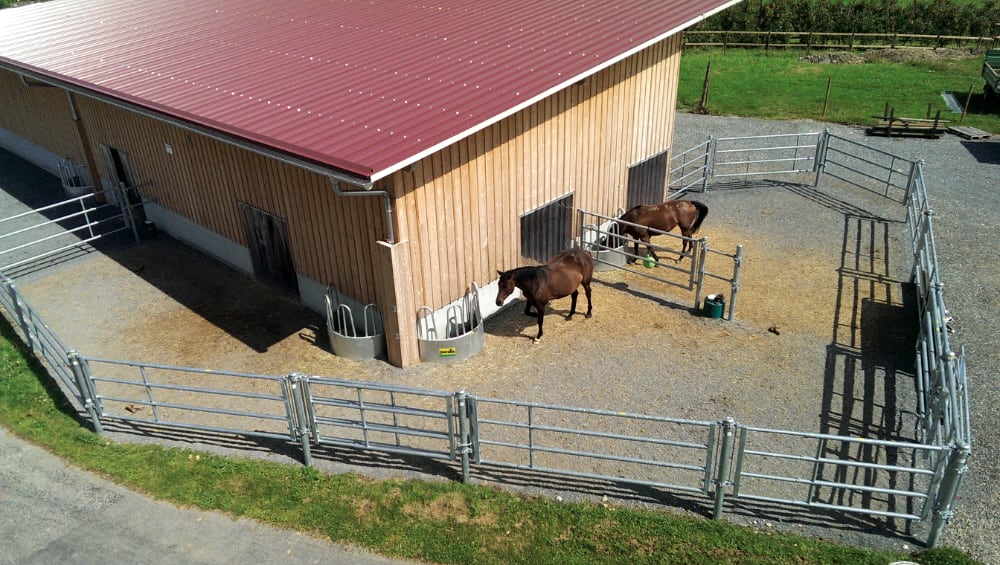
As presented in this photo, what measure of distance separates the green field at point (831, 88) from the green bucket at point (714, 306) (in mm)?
14176

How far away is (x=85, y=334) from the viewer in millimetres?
Answer: 12602

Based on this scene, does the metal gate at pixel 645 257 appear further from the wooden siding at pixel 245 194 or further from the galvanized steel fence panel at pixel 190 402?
the galvanized steel fence panel at pixel 190 402

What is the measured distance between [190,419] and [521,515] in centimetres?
521

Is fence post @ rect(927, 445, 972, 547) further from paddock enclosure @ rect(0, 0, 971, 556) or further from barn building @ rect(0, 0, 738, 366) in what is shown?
barn building @ rect(0, 0, 738, 366)

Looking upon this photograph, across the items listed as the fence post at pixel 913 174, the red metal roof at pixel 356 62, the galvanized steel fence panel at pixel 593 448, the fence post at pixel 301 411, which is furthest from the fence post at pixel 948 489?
the fence post at pixel 913 174

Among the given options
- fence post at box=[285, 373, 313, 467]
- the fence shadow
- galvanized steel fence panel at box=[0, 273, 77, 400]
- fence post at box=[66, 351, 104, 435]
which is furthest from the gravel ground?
galvanized steel fence panel at box=[0, 273, 77, 400]

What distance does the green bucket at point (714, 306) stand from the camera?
12305 millimetres

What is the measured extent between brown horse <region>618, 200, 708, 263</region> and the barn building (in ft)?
2.76

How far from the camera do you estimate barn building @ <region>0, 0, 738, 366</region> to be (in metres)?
10.6

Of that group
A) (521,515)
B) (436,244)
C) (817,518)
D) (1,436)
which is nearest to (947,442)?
(817,518)

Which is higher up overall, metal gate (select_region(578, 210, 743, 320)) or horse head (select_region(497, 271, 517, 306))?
horse head (select_region(497, 271, 517, 306))

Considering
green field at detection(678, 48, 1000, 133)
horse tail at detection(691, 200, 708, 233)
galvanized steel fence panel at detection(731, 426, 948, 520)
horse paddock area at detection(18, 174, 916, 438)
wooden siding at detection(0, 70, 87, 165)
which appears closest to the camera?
galvanized steel fence panel at detection(731, 426, 948, 520)

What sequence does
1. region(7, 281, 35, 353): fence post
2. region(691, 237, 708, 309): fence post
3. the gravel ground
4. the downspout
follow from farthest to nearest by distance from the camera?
region(691, 237, 708, 309): fence post
region(7, 281, 35, 353): fence post
the downspout
the gravel ground

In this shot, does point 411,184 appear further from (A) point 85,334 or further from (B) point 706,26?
(B) point 706,26
